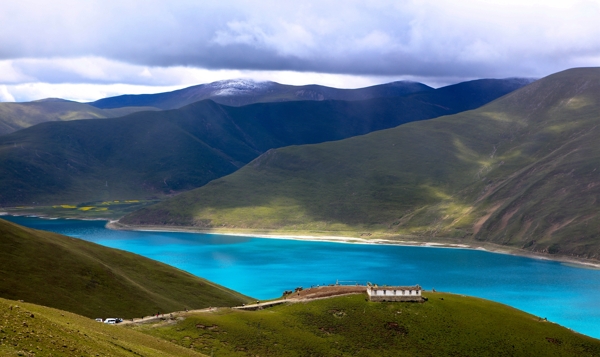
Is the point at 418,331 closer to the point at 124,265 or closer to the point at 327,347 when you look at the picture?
the point at 327,347

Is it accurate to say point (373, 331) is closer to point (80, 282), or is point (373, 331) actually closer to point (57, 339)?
point (57, 339)

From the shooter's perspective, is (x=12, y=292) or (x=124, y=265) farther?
(x=124, y=265)

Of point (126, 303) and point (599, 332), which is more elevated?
point (126, 303)

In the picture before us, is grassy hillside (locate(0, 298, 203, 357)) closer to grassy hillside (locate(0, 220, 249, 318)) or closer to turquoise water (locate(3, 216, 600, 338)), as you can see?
grassy hillside (locate(0, 220, 249, 318))

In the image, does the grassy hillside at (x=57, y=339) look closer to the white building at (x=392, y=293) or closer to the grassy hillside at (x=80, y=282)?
the white building at (x=392, y=293)

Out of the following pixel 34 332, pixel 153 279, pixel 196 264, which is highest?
pixel 34 332

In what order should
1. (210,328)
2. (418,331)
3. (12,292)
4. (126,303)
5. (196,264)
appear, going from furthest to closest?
(196,264)
(126,303)
(12,292)
(418,331)
(210,328)

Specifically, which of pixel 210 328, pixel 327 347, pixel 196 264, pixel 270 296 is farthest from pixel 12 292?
pixel 196 264
